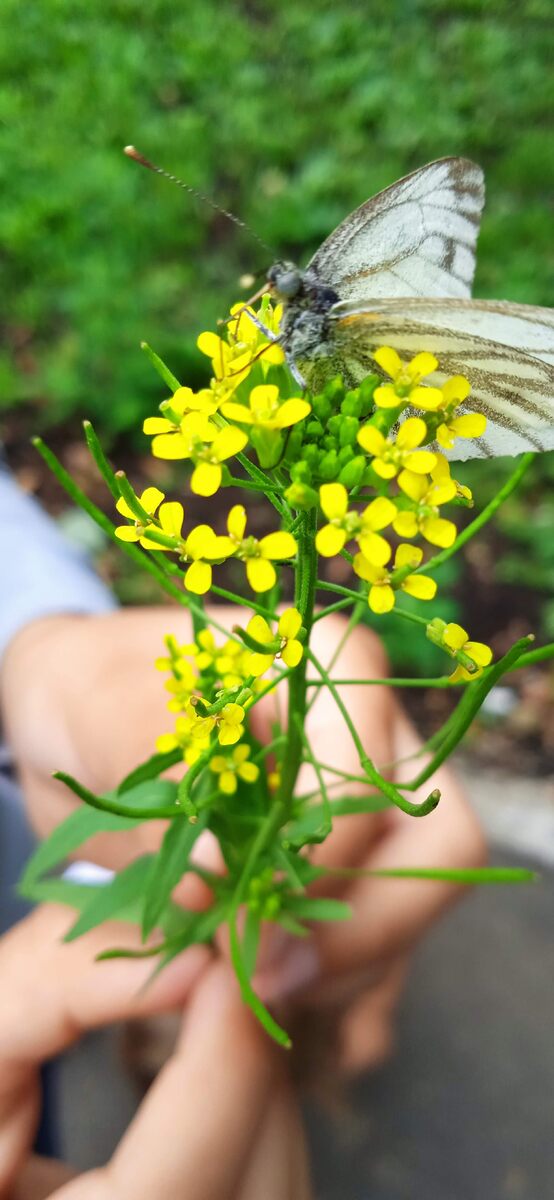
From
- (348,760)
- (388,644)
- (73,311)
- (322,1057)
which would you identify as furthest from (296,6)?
(322,1057)

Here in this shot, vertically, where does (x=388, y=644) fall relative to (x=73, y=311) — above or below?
below

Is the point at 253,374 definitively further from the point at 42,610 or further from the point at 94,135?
the point at 94,135

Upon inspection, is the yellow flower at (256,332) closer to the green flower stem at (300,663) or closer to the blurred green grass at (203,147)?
the green flower stem at (300,663)

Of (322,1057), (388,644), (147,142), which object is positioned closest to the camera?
(322,1057)

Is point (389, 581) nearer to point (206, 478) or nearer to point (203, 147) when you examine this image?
point (206, 478)

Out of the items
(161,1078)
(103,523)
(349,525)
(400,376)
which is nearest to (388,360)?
(400,376)

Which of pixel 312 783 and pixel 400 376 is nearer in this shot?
pixel 400 376
